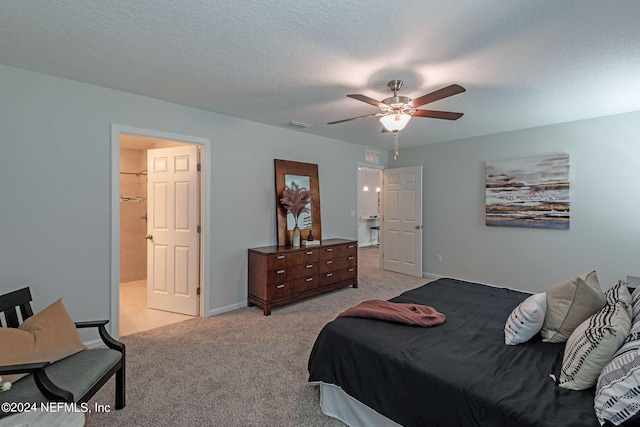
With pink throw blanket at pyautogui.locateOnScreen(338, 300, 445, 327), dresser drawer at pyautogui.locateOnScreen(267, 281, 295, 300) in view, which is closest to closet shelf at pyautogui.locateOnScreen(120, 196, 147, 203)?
dresser drawer at pyautogui.locateOnScreen(267, 281, 295, 300)

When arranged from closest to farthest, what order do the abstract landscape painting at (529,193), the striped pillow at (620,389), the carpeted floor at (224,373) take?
1. the striped pillow at (620,389)
2. the carpeted floor at (224,373)
3. the abstract landscape painting at (529,193)

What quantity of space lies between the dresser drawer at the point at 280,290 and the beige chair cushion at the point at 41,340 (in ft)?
6.56

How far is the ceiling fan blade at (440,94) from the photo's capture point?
2.13 meters

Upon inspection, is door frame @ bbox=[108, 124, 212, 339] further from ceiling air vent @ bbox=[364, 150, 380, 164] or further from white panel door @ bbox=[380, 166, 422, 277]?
white panel door @ bbox=[380, 166, 422, 277]

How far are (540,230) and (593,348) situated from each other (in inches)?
141

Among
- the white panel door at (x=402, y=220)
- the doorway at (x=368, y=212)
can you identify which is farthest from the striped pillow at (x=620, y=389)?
the doorway at (x=368, y=212)

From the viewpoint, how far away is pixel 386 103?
260 centimetres

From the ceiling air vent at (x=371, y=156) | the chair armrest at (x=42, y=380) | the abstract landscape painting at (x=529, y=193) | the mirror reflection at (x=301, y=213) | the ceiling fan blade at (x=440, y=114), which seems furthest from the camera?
the ceiling air vent at (x=371, y=156)

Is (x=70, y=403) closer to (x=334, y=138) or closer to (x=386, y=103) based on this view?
(x=386, y=103)

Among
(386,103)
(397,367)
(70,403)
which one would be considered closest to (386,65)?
(386,103)

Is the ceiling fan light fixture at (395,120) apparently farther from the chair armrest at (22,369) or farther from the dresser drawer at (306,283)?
the chair armrest at (22,369)

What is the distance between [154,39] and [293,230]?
286cm

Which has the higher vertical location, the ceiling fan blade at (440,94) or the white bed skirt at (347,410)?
the ceiling fan blade at (440,94)

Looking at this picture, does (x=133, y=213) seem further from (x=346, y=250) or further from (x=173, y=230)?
(x=346, y=250)
